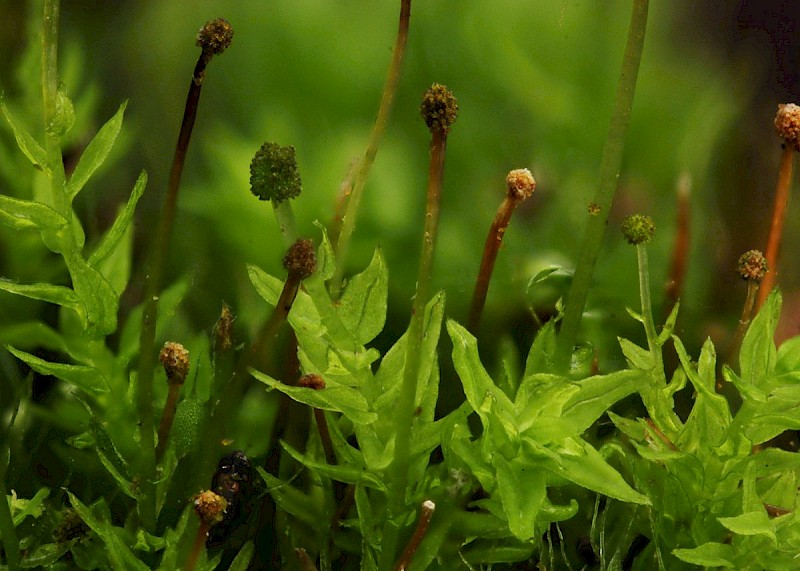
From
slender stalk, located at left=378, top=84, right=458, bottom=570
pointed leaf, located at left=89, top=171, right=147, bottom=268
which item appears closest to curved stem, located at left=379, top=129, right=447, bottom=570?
slender stalk, located at left=378, top=84, right=458, bottom=570

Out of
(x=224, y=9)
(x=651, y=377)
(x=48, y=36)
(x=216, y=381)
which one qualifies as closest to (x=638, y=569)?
(x=651, y=377)

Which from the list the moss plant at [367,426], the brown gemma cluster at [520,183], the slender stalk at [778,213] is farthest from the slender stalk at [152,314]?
the slender stalk at [778,213]

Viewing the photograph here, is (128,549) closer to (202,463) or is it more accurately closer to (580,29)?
(202,463)

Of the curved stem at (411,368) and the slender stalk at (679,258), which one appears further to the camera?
the slender stalk at (679,258)

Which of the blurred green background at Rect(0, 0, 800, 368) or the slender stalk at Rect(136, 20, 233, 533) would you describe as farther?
the blurred green background at Rect(0, 0, 800, 368)

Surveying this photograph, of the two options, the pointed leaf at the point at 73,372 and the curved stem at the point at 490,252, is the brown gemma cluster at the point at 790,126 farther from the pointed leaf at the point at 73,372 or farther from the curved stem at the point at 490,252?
the pointed leaf at the point at 73,372

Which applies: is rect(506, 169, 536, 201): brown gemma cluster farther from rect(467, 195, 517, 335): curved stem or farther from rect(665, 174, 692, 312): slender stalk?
rect(665, 174, 692, 312): slender stalk

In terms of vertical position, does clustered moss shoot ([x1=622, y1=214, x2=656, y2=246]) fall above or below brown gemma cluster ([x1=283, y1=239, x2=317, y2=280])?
above

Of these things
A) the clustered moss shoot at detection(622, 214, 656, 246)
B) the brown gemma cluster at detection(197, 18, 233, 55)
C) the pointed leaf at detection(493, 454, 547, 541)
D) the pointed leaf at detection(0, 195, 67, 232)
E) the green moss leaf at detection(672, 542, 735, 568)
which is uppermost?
the brown gemma cluster at detection(197, 18, 233, 55)
